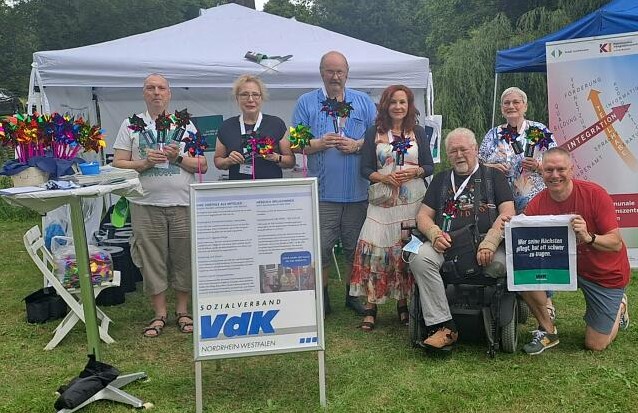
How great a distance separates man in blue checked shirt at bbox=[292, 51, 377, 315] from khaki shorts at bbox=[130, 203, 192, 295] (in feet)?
3.13

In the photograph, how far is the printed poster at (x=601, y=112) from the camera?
5.40 meters

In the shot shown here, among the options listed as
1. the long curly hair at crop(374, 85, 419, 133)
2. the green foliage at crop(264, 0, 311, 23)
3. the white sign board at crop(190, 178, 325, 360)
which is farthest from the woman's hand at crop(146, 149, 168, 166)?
the green foliage at crop(264, 0, 311, 23)

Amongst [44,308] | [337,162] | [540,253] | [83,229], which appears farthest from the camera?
[44,308]

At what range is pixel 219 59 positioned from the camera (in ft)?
18.3

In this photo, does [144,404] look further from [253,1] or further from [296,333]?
[253,1]

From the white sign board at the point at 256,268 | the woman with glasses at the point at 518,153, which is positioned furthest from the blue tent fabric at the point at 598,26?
the white sign board at the point at 256,268

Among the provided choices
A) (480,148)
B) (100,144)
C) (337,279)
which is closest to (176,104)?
(337,279)

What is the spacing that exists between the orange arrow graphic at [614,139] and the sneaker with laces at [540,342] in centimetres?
246

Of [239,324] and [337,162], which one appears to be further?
[337,162]

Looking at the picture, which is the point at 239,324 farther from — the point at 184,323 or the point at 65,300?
the point at 65,300

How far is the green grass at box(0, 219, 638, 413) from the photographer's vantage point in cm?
301

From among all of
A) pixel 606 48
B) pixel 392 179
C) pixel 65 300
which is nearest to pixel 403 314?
pixel 392 179

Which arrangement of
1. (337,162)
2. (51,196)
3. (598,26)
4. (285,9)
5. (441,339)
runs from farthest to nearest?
(285,9) → (598,26) → (337,162) → (441,339) → (51,196)

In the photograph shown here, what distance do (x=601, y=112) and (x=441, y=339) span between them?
315 centimetres
